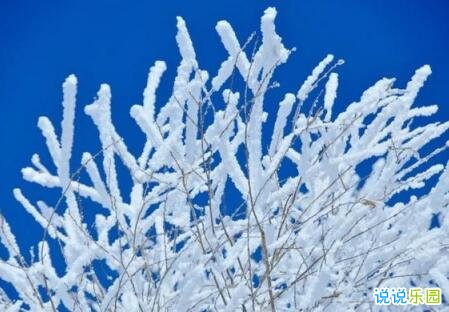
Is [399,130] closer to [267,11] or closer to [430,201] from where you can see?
[430,201]

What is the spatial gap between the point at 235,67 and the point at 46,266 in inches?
42.3

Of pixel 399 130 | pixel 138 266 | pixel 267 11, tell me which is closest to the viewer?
pixel 267 11

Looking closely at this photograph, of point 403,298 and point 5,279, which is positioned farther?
point 403,298

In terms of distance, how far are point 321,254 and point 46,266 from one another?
3.52 ft

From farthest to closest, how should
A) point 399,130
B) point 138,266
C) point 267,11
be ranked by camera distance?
point 399,130, point 138,266, point 267,11

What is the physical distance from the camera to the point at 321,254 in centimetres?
224

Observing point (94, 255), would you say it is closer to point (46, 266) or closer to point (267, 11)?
point (46, 266)

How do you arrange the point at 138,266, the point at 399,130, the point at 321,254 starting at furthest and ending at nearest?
1. the point at 399,130
2. the point at 138,266
3. the point at 321,254

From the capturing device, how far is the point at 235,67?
2.28 m

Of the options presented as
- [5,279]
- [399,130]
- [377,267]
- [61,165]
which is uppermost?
[399,130]

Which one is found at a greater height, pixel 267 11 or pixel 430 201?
pixel 267 11

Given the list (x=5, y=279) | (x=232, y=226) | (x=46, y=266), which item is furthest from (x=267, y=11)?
(x=5, y=279)

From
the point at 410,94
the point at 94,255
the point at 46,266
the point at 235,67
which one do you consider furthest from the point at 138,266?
the point at 410,94

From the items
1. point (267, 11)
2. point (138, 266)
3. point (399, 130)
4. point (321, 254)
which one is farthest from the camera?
point (399, 130)
